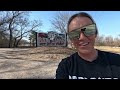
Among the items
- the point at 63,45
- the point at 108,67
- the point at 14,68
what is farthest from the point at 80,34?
the point at 14,68

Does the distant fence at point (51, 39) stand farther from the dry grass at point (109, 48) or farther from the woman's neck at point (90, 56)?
the dry grass at point (109, 48)

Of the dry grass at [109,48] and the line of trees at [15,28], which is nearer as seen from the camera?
the dry grass at [109,48]

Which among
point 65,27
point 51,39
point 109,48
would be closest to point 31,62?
point 51,39

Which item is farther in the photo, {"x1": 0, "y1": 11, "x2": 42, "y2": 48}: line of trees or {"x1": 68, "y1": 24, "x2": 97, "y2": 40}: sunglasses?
{"x1": 0, "y1": 11, "x2": 42, "y2": 48}: line of trees

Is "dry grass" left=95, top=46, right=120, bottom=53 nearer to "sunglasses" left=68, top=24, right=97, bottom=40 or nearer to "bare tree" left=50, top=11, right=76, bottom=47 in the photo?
"sunglasses" left=68, top=24, right=97, bottom=40

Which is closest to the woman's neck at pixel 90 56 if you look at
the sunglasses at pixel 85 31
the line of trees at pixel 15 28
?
the sunglasses at pixel 85 31

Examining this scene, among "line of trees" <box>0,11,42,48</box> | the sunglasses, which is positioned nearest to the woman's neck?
the sunglasses
